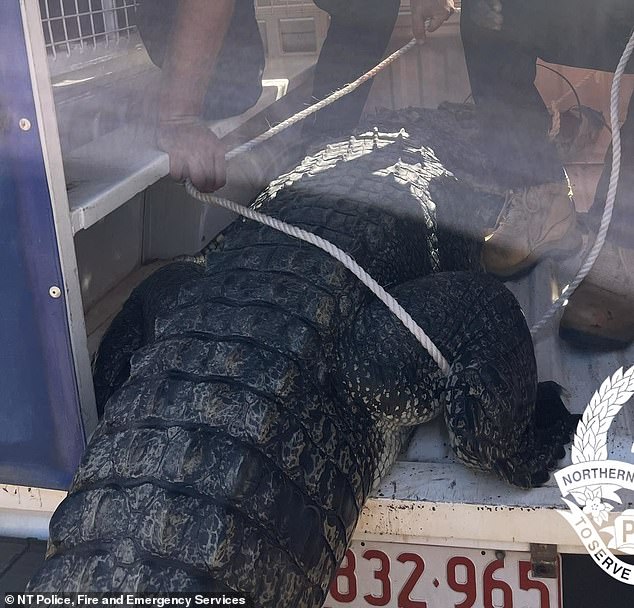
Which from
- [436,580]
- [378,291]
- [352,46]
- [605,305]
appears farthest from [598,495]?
[352,46]

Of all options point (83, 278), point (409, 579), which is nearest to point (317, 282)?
point (409, 579)

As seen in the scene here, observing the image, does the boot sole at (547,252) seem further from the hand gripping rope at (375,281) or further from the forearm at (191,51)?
the forearm at (191,51)

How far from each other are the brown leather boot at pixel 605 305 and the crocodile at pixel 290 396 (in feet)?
0.90

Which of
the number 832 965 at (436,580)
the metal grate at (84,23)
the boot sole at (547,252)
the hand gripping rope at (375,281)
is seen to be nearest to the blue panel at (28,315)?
the hand gripping rope at (375,281)

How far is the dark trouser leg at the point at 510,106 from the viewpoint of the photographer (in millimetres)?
2150

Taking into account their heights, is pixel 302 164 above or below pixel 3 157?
below

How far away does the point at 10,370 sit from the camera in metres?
1.46

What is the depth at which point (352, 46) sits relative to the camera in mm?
2609

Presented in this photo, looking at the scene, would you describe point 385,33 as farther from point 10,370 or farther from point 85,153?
point 10,370

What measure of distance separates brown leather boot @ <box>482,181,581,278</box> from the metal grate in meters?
1.24

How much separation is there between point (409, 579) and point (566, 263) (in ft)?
3.83

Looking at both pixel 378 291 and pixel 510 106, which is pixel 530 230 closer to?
pixel 510 106

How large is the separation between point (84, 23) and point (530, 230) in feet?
4.51

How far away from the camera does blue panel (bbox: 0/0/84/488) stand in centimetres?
129
